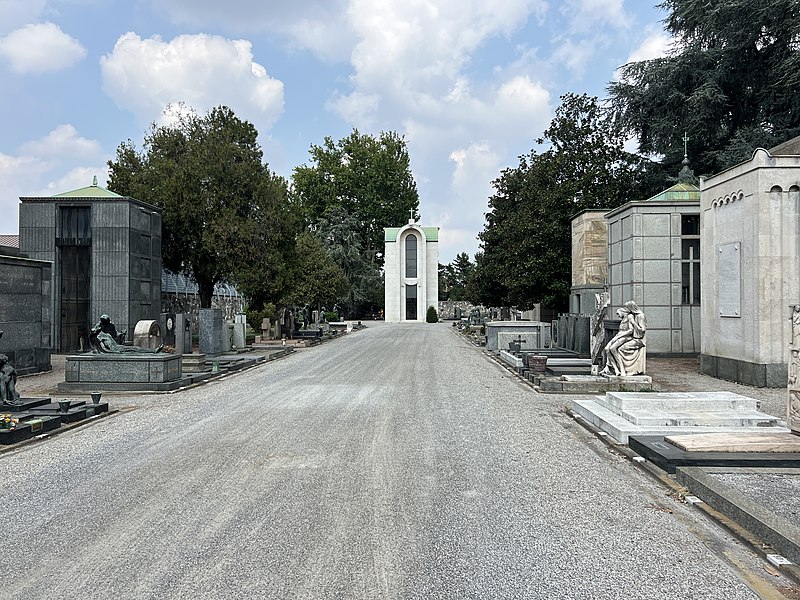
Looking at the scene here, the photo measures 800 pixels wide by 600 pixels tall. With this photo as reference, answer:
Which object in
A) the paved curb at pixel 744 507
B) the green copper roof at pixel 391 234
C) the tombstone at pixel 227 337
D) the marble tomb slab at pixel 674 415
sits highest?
the green copper roof at pixel 391 234

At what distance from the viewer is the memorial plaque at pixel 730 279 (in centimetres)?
1504

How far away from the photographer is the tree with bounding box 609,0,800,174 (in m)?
31.0

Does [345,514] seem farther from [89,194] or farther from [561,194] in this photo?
[561,194]

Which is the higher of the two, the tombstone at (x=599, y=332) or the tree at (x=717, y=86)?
the tree at (x=717, y=86)

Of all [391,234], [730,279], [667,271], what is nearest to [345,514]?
[730,279]

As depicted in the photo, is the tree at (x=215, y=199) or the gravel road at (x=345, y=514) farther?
the tree at (x=215, y=199)

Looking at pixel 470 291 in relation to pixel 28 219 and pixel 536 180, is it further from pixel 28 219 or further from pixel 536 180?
pixel 28 219

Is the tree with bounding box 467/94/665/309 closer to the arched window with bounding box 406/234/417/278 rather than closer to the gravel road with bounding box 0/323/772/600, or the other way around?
the gravel road with bounding box 0/323/772/600

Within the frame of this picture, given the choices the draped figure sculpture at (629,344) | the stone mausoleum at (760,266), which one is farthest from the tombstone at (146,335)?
the stone mausoleum at (760,266)

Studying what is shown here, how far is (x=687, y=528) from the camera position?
17.7ft

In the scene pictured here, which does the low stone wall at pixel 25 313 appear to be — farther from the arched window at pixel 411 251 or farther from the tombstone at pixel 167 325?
the arched window at pixel 411 251

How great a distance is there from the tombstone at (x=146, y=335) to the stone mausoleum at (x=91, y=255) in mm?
5464

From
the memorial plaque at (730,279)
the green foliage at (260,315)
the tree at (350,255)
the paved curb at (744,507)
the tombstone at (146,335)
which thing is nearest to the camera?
the paved curb at (744,507)

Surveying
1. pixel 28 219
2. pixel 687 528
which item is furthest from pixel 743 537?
pixel 28 219
